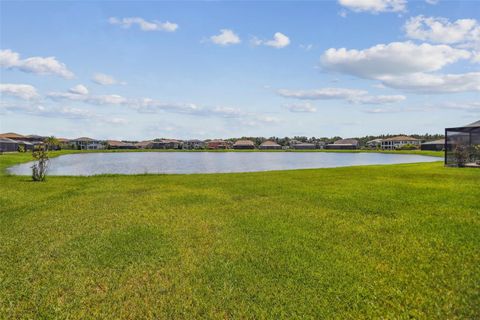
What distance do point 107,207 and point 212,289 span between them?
7.26 m

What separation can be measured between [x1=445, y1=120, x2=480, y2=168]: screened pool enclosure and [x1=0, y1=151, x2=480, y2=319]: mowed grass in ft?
52.4

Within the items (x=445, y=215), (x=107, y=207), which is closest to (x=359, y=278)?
(x=445, y=215)

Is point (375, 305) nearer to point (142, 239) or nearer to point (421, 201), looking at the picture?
point (142, 239)

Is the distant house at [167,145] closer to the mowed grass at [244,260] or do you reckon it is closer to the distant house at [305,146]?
the distant house at [305,146]

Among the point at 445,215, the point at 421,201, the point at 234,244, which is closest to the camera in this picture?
the point at 234,244

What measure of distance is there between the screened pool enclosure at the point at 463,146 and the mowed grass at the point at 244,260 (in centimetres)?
1598

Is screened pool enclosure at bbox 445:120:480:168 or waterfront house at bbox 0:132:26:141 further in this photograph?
waterfront house at bbox 0:132:26:141

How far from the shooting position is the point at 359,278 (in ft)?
17.7

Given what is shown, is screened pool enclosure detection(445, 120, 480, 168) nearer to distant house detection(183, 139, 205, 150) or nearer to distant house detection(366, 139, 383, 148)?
distant house detection(366, 139, 383, 148)

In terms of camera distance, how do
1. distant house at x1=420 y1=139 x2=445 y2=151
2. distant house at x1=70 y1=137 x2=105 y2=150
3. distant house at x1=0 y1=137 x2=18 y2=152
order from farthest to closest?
distant house at x1=70 y1=137 x2=105 y2=150, distant house at x1=420 y1=139 x2=445 y2=151, distant house at x1=0 y1=137 x2=18 y2=152

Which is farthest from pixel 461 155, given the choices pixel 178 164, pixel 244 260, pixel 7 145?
pixel 7 145

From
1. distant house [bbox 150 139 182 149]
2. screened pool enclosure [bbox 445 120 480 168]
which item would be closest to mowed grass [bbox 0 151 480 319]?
screened pool enclosure [bbox 445 120 480 168]

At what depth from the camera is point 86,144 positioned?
117 meters

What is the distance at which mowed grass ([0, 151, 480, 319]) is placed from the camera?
466 centimetres
